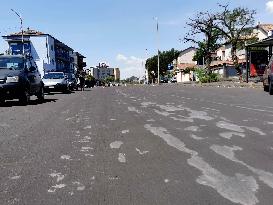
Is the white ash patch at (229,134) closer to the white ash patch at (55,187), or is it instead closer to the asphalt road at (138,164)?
the asphalt road at (138,164)

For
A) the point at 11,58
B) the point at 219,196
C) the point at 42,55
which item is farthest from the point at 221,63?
the point at 219,196

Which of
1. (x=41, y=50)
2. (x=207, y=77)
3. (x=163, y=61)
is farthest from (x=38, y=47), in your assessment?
(x=163, y=61)

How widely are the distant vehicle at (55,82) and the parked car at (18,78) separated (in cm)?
1198

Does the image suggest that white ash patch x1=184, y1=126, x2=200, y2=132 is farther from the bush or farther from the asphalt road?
the bush

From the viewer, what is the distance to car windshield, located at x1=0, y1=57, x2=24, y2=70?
604 inches

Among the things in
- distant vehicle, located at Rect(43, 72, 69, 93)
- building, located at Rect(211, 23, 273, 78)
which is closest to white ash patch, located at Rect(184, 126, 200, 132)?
distant vehicle, located at Rect(43, 72, 69, 93)

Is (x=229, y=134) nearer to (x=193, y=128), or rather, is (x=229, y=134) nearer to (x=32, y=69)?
(x=193, y=128)

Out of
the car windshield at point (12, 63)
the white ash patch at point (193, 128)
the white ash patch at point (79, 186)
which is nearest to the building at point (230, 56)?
the car windshield at point (12, 63)

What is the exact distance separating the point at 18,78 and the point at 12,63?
1113 mm

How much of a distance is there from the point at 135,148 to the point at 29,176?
1.81m

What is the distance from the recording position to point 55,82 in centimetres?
2898

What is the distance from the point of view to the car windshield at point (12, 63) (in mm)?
15336

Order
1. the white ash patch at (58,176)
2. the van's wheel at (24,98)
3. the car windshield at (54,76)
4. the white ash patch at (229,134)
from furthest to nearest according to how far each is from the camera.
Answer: the car windshield at (54,76), the van's wheel at (24,98), the white ash patch at (229,134), the white ash patch at (58,176)

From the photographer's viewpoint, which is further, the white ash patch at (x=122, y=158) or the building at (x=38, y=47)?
the building at (x=38, y=47)
